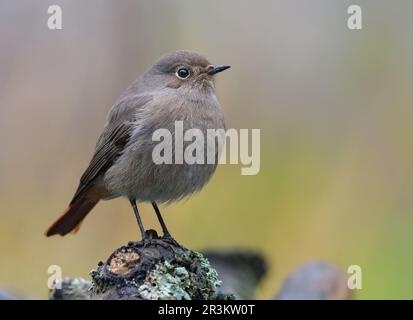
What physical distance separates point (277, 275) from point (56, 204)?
2.32m

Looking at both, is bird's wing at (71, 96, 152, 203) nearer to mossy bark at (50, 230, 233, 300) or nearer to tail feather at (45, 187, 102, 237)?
tail feather at (45, 187, 102, 237)

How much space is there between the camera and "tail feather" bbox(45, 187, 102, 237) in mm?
5781

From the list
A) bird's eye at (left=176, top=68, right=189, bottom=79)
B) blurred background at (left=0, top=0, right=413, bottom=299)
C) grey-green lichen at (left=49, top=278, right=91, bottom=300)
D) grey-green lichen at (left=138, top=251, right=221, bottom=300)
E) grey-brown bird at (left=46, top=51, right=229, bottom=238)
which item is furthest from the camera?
blurred background at (left=0, top=0, right=413, bottom=299)

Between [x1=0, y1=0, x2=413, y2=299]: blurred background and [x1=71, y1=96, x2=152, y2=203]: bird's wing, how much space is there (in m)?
1.59

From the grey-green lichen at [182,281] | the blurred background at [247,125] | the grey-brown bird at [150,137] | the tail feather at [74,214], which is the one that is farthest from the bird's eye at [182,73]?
the grey-green lichen at [182,281]

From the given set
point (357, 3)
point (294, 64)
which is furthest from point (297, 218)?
point (357, 3)

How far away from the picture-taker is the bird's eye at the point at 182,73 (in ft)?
18.7

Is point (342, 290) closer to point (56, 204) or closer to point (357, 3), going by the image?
point (56, 204)

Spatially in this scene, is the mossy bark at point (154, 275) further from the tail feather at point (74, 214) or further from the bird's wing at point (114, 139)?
the tail feather at point (74, 214)

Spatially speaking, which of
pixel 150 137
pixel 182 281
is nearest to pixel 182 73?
pixel 150 137

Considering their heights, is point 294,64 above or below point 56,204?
above

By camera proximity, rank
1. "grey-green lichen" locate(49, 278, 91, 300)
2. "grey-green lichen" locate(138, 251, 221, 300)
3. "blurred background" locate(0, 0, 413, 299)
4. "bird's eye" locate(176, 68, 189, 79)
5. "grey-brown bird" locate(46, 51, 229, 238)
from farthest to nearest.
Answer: "blurred background" locate(0, 0, 413, 299) → "bird's eye" locate(176, 68, 189, 79) → "grey-brown bird" locate(46, 51, 229, 238) → "grey-green lichen" locate(49, 278, 91, 300) → "grey-green lichen" locate(138, 251, 221, 300)

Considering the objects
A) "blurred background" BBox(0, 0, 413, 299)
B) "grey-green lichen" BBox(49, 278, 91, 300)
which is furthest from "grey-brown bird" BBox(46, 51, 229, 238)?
"blurred background" BBox(0, 0, 413, 299)
